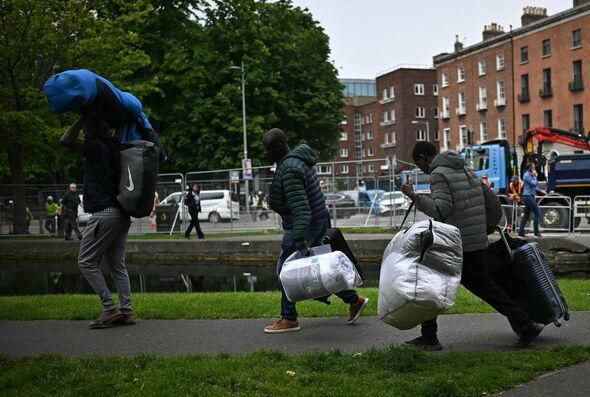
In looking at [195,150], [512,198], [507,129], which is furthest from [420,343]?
[507,129]

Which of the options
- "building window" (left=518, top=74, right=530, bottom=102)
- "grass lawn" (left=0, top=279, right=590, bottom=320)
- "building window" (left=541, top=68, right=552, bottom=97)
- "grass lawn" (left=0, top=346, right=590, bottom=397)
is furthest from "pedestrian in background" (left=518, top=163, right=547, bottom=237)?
"building window" (left=518, top=74, right=530, bottom=102)

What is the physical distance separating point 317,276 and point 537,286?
71.8 inches

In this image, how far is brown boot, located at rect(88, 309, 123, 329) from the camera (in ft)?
21.7

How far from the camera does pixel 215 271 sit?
16469 millimetres

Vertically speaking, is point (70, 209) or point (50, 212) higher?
point (70, 209)

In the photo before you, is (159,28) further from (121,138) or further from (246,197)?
(121,138)

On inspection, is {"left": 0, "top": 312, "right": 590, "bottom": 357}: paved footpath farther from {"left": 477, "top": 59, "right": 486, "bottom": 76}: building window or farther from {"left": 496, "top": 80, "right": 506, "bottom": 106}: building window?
{"left": 477, "top": 59, "right": 486, "bottom": 76}: building window

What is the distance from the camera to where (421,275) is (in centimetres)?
496

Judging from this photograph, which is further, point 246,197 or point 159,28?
point 159,28

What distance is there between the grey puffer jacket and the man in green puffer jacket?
1112 millimetres

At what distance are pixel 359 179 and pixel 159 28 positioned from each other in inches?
718

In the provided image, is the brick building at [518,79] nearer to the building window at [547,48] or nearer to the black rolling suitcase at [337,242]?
the building window at [547,48]

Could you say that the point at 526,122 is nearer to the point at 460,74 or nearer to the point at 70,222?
the point at 460,74

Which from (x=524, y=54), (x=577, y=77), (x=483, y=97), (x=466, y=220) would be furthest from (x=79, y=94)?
(x=483, y=97)
